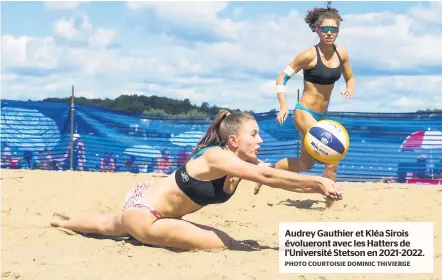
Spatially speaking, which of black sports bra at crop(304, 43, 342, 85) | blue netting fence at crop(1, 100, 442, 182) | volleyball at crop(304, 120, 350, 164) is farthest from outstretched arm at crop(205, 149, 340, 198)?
blue netting fence at crop(1, 100, 442, 182)

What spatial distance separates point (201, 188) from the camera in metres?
5.71

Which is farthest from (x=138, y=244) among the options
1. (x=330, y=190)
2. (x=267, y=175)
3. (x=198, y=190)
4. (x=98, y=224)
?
(x=330, y=190)

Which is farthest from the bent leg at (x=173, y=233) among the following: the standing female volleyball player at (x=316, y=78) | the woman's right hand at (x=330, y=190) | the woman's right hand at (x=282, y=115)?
the standing female volleyball player at (x=316, y=78)

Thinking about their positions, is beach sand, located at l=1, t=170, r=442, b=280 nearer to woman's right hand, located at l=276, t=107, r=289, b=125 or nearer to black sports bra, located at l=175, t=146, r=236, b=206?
black sports bra, located at l=175, t=146, r=236, b=206

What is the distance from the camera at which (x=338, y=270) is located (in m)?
4.96

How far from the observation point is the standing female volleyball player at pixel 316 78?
853 cm

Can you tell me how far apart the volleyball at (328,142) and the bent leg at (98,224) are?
2228mm

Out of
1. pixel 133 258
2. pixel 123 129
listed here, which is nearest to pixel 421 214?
pixel 133 258

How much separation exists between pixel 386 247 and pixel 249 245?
1.25 meters

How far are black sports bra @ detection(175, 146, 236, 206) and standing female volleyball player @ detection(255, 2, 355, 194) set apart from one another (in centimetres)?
290

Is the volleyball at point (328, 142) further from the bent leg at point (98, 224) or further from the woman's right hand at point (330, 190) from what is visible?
the bent leg at point (98, 224)

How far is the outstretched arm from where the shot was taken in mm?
5113

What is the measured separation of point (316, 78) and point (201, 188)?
3409 millimetres

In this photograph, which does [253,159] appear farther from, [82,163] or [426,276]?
[82,163]
